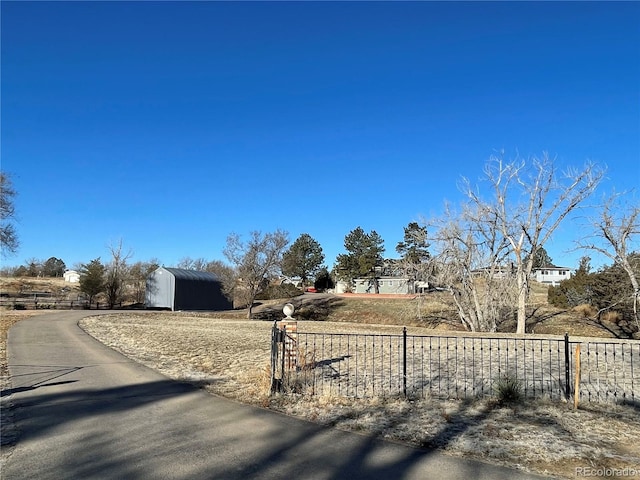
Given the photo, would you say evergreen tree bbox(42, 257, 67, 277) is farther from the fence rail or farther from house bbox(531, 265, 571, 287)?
house bbox(531, 265, 571, 287)

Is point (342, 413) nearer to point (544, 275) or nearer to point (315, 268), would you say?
point (315, 268)

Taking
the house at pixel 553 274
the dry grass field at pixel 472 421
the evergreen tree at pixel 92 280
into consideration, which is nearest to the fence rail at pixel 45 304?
the evergreen tree at pixel 92 280

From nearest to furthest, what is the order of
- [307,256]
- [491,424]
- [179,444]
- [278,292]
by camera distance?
[179,444] → [491,424] → [278,292] → [307,256]

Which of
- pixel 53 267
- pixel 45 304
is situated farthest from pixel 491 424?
→ pixel 53 267

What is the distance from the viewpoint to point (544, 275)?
90188 millimetres

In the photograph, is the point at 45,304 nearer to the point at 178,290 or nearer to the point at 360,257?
the point at 178,290

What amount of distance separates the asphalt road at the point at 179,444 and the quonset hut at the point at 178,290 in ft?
114

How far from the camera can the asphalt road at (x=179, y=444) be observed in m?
4.48

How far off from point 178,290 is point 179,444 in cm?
3869

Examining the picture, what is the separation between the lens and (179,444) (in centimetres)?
519

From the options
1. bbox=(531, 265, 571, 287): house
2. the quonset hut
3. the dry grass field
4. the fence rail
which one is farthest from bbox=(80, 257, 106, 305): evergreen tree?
bbox=(531, 265, 571, 287): house

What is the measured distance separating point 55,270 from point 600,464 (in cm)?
11877

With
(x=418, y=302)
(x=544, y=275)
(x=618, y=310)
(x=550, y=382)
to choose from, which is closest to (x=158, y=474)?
(x=550, y=382)

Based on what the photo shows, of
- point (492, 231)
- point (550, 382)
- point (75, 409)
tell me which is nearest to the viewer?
point (75, 409)
